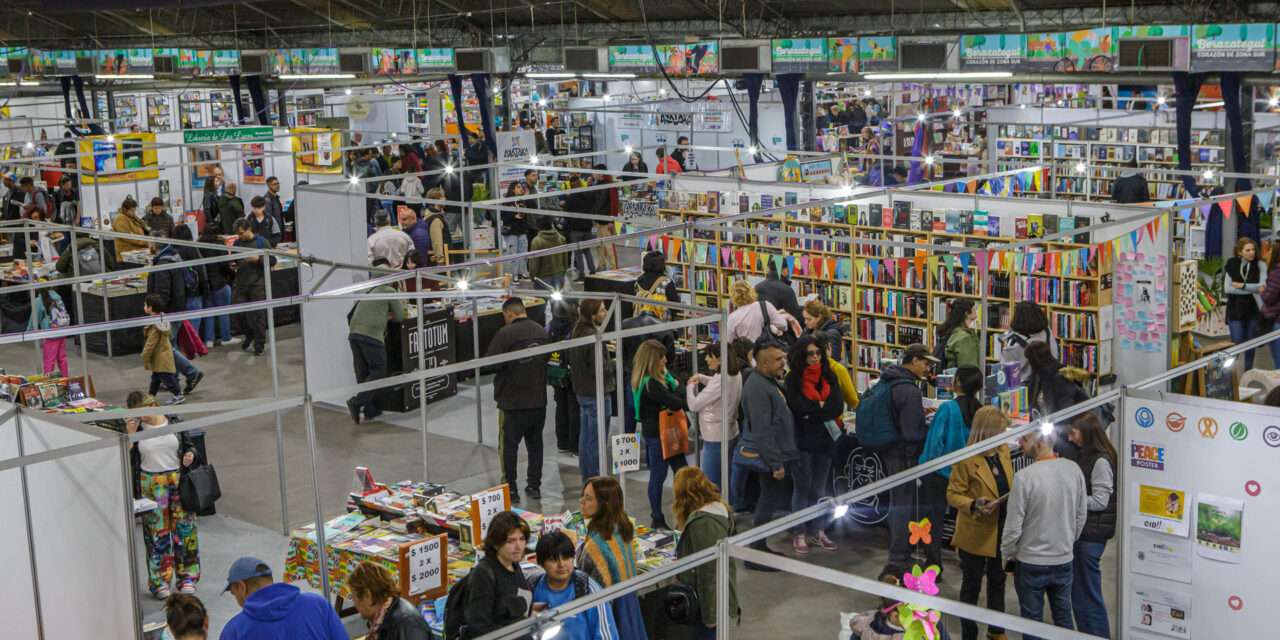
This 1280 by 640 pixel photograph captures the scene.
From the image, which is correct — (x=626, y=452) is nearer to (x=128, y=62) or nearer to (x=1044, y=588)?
(x=1044, y=588)

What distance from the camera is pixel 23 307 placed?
14148 mm

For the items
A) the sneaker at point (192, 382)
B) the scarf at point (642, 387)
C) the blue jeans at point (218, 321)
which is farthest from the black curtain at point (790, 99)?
the scarf at point (642, 387)

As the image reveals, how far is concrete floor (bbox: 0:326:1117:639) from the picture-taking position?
755 cm

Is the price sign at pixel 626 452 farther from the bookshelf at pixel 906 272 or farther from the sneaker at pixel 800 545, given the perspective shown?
the bookshelf at pixel 906 272

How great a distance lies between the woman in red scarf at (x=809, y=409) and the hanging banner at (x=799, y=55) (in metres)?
8.64

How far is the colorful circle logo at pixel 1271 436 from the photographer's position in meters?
5.41

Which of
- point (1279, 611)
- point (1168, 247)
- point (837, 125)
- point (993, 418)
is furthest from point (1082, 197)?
point (1279, 611)

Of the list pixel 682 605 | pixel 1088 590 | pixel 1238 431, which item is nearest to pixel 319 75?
pixel 682 605

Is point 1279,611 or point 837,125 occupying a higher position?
point 837,125

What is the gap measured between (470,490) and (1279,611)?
578 cm

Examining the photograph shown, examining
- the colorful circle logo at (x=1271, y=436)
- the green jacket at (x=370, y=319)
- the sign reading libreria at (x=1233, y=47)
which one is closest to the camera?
the colorful circle logo at (x=1271, y=436)

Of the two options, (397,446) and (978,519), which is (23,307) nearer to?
(397,446)

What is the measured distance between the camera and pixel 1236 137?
45.5 feet

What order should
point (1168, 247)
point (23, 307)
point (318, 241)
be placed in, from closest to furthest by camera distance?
1. point (1168, 247)
2. point (318, 241)
3. point (23, 307)
